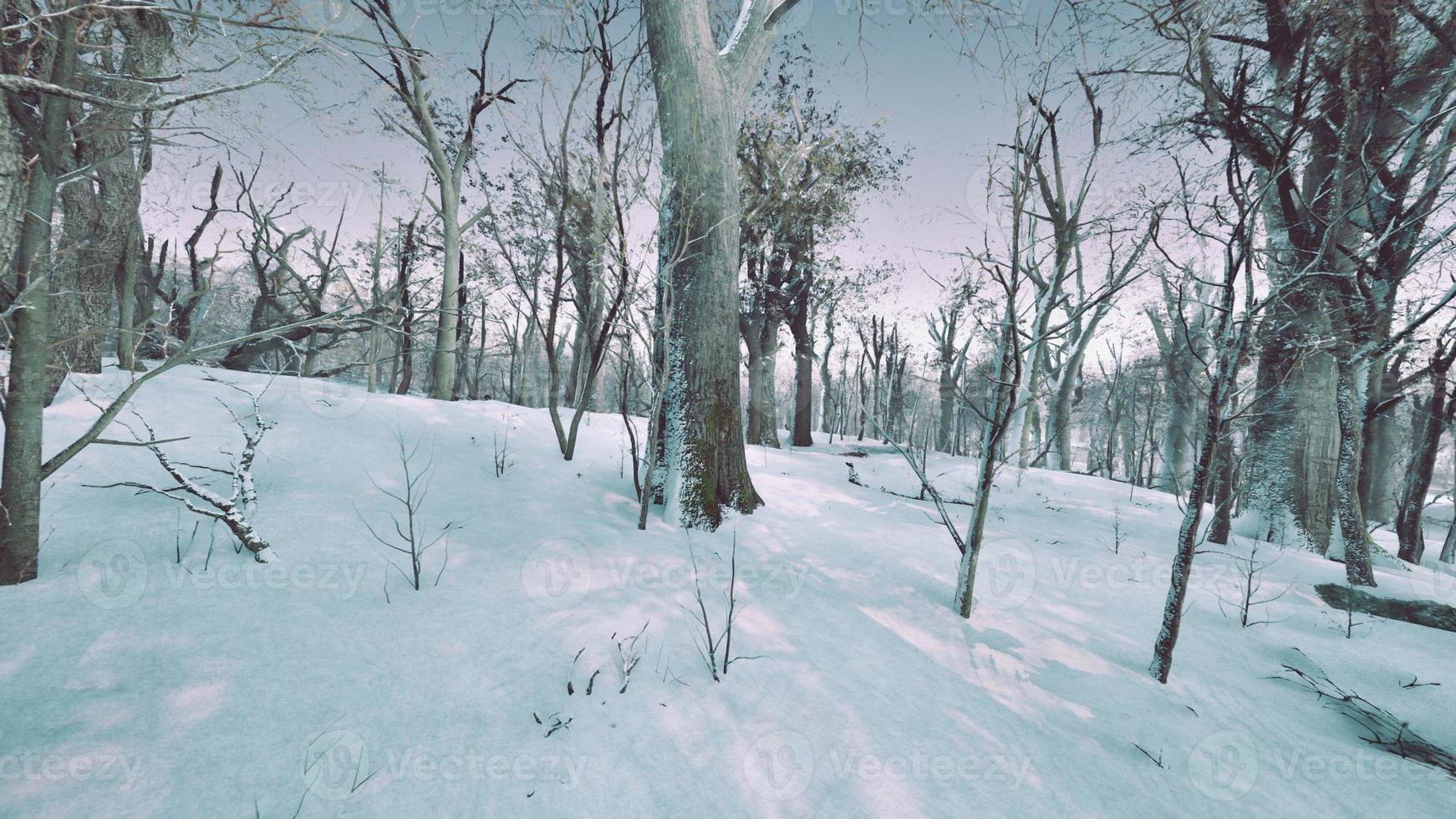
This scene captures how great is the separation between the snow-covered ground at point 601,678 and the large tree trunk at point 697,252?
62cm

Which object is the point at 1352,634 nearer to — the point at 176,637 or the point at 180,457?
the point at 176,637

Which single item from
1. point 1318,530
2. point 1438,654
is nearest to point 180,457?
point 1438,654

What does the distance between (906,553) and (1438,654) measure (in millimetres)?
2841

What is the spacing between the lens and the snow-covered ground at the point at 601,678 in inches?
61.1

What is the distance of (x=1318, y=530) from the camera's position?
4.97 metres
